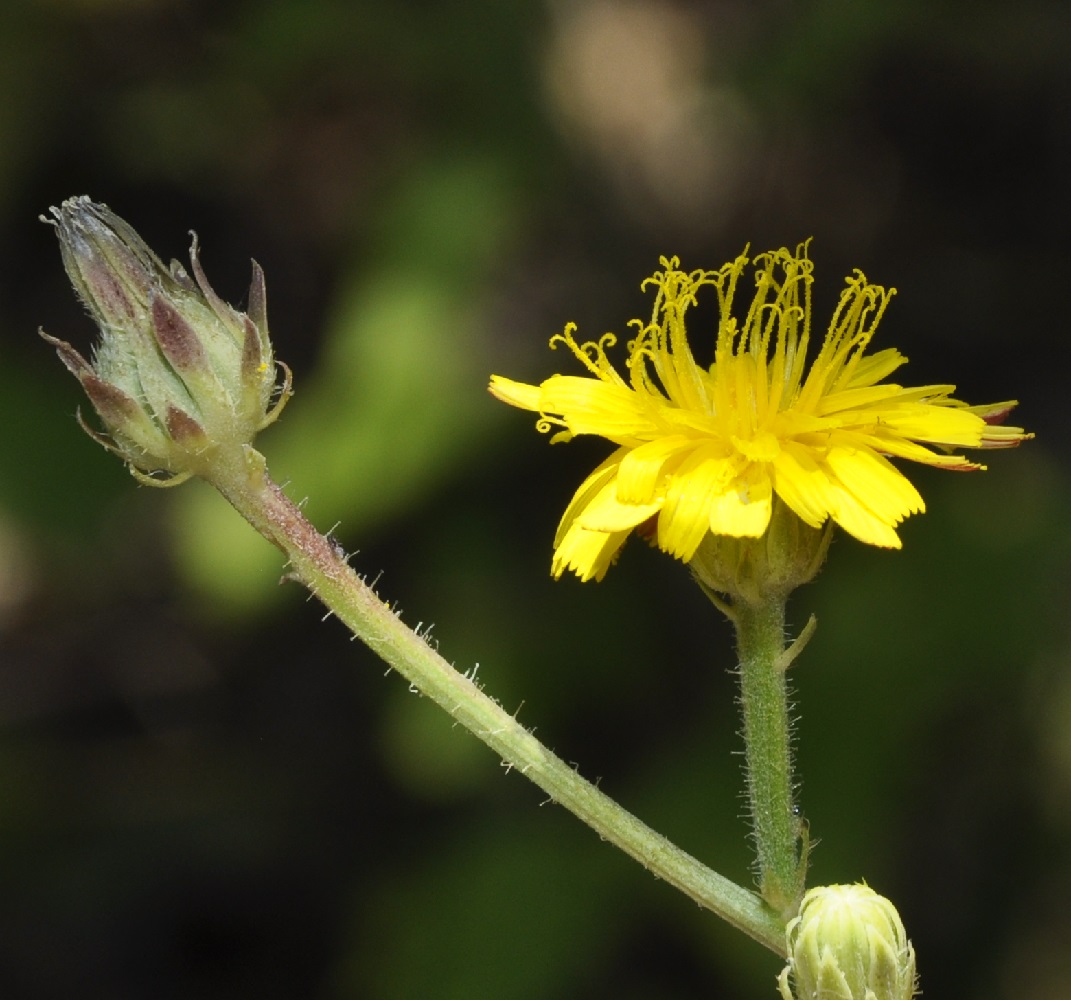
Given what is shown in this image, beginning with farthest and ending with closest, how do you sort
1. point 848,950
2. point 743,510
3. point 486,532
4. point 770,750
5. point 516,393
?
point 486,532 → point 516,393 → point 770,750 → point 743,510 → point 848,950

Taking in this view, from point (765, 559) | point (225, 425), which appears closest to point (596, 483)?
point (765, 559)

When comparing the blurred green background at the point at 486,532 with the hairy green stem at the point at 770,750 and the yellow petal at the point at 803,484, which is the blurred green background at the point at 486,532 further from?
the yellow petal at the point at 803,484

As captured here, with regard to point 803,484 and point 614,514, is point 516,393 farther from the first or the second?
point 803,484

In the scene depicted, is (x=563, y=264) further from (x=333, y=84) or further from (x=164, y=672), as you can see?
(x=164, y=672)

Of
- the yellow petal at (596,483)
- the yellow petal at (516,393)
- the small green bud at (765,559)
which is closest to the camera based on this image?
the small green bud at (765,559)

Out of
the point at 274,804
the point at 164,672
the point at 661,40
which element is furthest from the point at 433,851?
the point at 661,40

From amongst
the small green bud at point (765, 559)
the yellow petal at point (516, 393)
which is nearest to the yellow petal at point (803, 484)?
the small green bud at point (765, 559)
